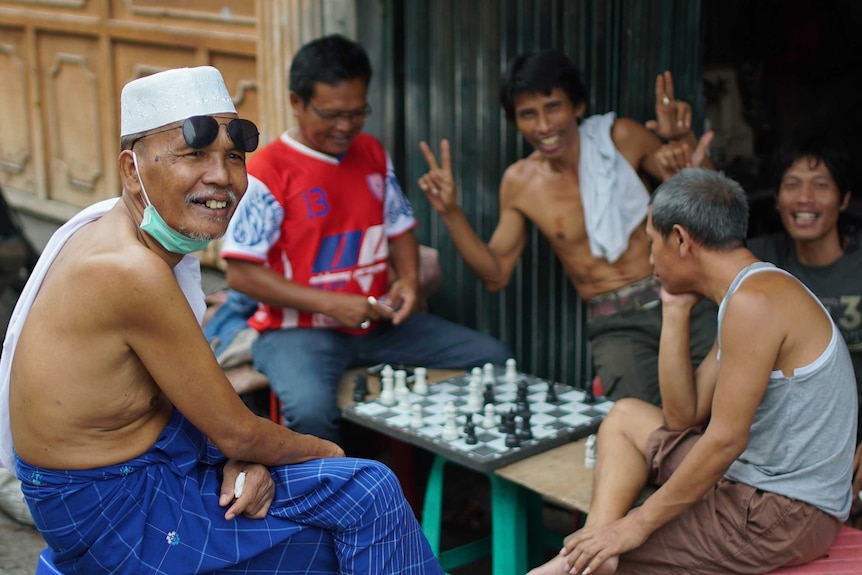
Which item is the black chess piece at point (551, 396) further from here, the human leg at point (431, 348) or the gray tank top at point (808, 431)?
the gray tank top at point (808, 431)

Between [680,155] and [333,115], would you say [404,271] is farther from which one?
[680,155]

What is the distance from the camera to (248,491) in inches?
112

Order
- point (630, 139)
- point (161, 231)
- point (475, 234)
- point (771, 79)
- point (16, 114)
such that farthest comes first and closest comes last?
point (16, 114), point (771, 79), point (475, 234), point (630, 139), point (161, 231)

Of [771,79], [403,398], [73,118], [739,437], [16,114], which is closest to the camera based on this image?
[739,437]

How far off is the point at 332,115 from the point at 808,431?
99.3 inches

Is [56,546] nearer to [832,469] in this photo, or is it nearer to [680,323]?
[680,323]

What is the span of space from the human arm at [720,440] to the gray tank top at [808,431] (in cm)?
10

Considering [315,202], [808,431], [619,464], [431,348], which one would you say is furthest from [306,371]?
[808,431]

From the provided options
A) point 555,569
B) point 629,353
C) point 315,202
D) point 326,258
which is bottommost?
point 555,569

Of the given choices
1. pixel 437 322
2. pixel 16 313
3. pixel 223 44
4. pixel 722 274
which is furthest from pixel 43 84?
pixel 722 274

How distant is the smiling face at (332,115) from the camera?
4.61 m

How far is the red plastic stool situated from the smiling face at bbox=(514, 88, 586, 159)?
2.05 metres

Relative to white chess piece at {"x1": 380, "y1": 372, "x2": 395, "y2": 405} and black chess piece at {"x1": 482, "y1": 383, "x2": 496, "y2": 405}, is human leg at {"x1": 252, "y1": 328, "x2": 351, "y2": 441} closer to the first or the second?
white chess piece at {"x1": 380, "y1": 372, "x2": 395, "y2": 405}

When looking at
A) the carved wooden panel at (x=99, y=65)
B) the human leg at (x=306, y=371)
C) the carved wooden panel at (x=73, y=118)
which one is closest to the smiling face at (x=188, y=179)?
the human leg at (x=306, y=371)
